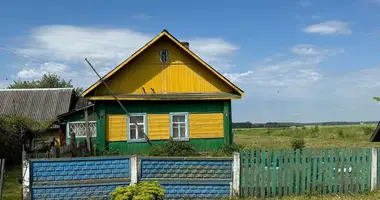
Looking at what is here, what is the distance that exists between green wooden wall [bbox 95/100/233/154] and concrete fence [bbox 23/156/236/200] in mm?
10036

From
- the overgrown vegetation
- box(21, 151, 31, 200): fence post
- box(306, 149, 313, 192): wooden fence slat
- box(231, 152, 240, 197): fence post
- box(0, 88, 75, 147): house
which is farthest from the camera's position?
box(0, 88, 75, 147): house

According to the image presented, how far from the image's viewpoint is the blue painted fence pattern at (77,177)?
334 inches

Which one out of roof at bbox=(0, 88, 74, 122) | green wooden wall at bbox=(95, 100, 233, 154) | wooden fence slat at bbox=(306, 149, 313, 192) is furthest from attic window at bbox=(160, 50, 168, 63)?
roof at bbox=(0, 88, 74, 122)

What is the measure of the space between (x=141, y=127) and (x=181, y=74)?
3479mm

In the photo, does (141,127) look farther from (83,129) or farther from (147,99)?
(83,129)

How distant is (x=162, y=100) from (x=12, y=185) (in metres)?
8.80

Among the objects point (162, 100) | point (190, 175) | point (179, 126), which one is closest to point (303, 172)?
point (190, 175)

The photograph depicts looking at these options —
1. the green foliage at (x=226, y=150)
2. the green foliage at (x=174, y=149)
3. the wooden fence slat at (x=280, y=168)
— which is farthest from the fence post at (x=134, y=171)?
the green foliage at (x=226, y=150)

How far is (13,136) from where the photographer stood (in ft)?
55.8

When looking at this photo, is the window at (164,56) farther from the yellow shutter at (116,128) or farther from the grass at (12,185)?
the grass at (12,185)

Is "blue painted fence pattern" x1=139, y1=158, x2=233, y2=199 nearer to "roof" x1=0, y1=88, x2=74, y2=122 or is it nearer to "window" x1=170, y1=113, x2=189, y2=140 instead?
"window" x1=170, y1=113, x2=189, y2=140

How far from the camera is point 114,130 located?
18.8 m

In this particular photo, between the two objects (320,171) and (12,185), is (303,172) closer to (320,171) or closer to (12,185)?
(320,171)

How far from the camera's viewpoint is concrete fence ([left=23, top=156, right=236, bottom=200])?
8.48 metres
